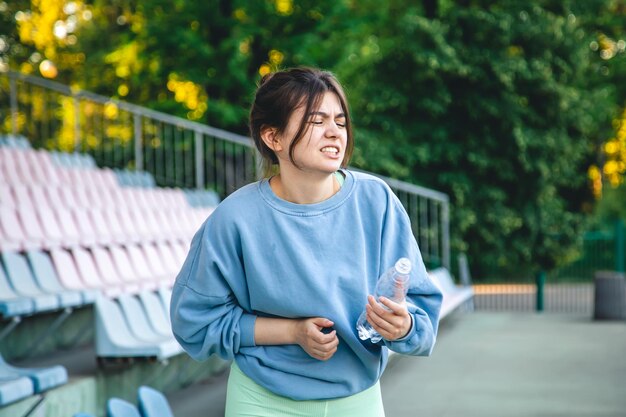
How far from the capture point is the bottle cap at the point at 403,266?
217cm

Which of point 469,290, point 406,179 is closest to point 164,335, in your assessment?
point 469,290

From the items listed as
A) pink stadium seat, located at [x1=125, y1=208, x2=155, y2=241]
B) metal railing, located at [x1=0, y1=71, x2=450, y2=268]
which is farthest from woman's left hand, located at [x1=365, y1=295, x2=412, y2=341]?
metal railing, located at [x1=0, y1=71, x2=450, y2=268]

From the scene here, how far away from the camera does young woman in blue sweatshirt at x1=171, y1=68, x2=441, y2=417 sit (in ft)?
7.40

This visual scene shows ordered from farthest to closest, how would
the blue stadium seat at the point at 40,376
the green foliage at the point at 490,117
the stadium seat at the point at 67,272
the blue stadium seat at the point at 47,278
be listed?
the green foliage at the point at 490,117 → the stadium seat at the point at 67,272 → the blue stadium seat at the point at 47,278 → the blue stadium seat at the point at 40,376

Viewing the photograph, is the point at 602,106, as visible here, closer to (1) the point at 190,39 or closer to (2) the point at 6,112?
(1) the point at 190,39

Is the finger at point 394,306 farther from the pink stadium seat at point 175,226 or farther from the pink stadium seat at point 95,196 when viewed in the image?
the pink stadium seat at point 95,196

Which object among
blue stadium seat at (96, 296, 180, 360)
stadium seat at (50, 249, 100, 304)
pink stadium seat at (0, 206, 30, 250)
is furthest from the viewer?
pink stadium seat at (0, 206, 30, 250)

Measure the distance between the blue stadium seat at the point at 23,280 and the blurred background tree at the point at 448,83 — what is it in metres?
11.5

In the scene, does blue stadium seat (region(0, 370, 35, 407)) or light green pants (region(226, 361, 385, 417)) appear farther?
blue stadium seat (region(0, 370, 35, 407))

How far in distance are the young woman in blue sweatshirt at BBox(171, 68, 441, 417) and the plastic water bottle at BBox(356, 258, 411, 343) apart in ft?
0.14

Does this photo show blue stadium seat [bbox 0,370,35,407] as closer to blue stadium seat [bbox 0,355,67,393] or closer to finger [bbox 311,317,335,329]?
blue stadium seat [bbox 0,355,67,393]

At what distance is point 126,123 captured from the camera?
16438 mm

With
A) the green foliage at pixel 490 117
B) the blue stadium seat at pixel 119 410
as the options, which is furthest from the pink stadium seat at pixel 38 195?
the green foliage at pixel 490 117

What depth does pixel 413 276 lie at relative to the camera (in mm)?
2342
